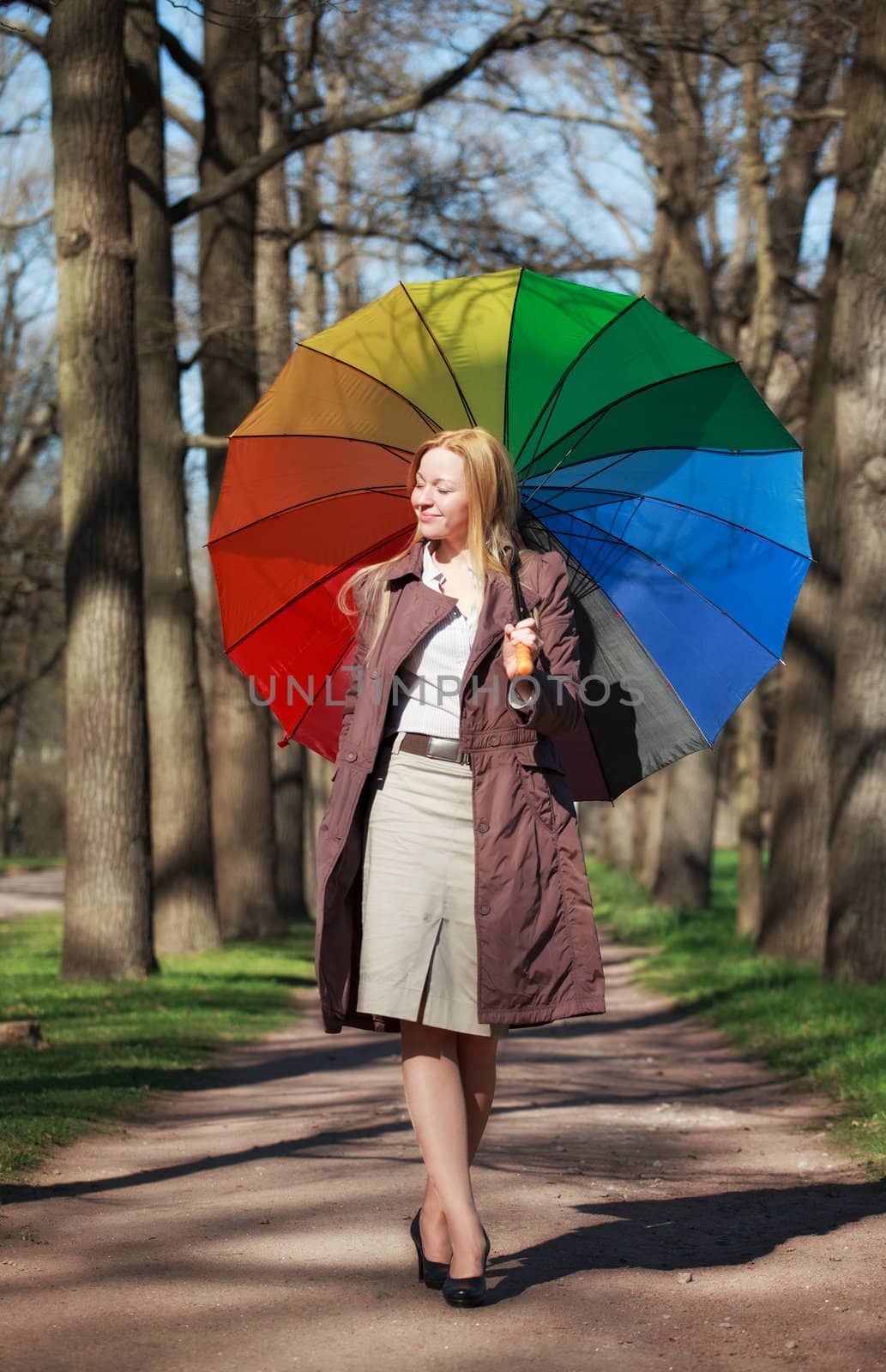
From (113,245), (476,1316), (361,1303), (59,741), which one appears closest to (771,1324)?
(476,1316)

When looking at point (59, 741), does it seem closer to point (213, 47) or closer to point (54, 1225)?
point (213, 47)

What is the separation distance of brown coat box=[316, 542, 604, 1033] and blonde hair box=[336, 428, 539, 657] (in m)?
0.11

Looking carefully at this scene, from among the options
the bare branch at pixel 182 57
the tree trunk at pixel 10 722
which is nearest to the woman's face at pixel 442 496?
the bare branch at pixel 182 57

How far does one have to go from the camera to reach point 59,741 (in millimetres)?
54219

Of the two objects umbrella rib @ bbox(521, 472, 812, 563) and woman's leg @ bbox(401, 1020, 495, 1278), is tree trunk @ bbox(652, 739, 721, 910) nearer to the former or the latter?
umbrella rib @ bbox(521, 472, 812, 563)

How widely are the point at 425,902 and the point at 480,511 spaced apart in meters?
0.99

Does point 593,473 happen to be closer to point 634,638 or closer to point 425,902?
point 634,638

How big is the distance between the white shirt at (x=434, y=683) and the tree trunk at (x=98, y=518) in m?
6.86

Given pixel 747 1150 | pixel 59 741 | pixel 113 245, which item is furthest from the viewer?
pixel 59 741

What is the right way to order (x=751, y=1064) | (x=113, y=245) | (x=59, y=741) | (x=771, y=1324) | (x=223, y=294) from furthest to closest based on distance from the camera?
(x=59, y=741) < (x=223, y=294) < (x=113, y=245) < (x=751, y=1064) < (x=771, y=1324)

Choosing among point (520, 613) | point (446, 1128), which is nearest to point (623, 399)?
point (520, 613)

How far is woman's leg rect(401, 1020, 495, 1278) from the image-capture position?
12.2 feet

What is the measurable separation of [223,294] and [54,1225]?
11617 millimetres

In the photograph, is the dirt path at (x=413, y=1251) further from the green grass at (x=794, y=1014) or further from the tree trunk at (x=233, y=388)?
the tree trunk at (x=233, y=388)
